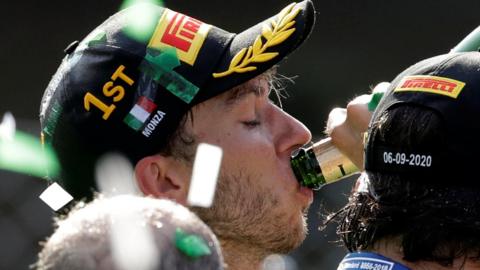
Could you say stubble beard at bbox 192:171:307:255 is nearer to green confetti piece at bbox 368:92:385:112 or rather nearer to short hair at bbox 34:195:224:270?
green confetti piece at bbox 368:92:385:112

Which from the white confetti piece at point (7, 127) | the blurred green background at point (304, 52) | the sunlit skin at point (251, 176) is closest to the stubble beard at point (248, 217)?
the sunlit skin at point (251, 176)

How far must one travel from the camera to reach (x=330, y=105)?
17.4ft

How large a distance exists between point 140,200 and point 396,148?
27.9 inches

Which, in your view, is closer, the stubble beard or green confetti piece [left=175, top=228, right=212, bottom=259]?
green confetti piece [left=175, top=228, right=212, bottom=259]

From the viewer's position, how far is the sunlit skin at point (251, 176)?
2.76 m

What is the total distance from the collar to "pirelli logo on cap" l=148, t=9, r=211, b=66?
2.91 feet

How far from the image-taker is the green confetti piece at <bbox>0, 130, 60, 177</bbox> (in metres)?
2.92

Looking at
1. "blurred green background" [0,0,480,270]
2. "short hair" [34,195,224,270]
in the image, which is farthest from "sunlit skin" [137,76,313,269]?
"blurred green background" [0,0,480,270]

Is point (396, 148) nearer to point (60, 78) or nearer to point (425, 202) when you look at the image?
point (425, 202)

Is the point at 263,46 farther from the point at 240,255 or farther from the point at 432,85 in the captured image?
the point at 432,85

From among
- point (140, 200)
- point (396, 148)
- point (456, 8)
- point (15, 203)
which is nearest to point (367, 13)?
point (456, 8)

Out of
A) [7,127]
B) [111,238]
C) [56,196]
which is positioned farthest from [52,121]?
[7,127]

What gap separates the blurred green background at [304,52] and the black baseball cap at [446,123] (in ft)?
9.13

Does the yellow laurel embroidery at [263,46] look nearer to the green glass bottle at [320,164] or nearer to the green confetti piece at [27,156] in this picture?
the green glass bottle at [320,164]
